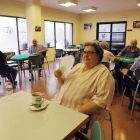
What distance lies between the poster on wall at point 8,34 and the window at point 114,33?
17.4 feet

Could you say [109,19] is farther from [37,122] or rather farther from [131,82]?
[37,122]

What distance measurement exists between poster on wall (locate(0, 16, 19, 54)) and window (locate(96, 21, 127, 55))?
5316 millimetres

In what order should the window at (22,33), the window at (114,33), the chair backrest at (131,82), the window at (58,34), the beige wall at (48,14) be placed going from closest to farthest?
the chair backrest at (131,82), the beige wall at (48,14), the window at (22,33), the window at (58,34), the window at (114,33)

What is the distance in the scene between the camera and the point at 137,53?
4176 mm

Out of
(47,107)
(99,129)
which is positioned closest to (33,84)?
(47,107)

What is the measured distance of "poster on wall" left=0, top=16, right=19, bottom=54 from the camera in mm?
5801

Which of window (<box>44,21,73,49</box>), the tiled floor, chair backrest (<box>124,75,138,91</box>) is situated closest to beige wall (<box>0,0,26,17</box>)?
window (<box>44,21,73,49</box>)

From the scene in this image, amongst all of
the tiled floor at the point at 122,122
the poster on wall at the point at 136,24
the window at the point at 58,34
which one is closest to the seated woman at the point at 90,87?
Result: the tiled floor at the point at 122,122

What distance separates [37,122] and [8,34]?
585 centimetres

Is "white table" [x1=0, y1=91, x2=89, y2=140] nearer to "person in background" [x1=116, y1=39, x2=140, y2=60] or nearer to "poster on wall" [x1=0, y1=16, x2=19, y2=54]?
"person in background" [x1=116, y1=39, x2=140, y2=60]

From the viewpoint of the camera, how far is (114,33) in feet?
29.2

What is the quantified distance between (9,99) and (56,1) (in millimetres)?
5851

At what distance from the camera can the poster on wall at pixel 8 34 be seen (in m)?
5.80

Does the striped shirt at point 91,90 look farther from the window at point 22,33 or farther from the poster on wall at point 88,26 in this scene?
the poster on wall at point 88,26
